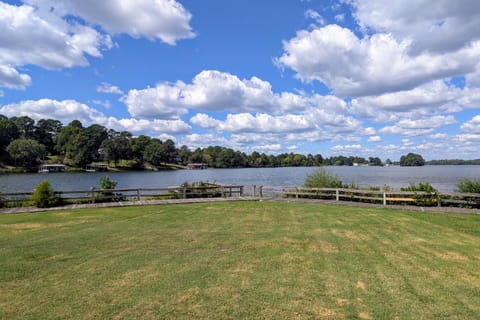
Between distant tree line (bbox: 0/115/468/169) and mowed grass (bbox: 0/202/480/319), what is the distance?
215 ft

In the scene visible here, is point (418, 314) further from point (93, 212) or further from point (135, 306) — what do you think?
point (93, 212)

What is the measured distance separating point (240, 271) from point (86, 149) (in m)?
99.5

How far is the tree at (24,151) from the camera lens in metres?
84.0

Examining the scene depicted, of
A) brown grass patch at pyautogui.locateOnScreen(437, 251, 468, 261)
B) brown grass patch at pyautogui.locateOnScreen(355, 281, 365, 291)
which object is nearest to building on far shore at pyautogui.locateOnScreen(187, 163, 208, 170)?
brown grass patch at pyautogui.locateOnScreen(437, 251, 468, 261)

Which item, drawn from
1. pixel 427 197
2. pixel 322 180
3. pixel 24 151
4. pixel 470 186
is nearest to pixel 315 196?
pixel 322 180

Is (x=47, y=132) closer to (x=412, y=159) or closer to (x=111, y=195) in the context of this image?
(x=111, y=195)

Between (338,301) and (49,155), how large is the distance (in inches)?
4841

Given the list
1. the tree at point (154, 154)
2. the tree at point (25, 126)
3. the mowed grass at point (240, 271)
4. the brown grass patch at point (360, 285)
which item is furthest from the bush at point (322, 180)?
the tree at point (25, 126)

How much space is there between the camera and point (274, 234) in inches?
334

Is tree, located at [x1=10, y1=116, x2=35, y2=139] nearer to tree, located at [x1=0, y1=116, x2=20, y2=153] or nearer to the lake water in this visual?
tree, located at [x1=0, y1=116, x2=20, y2=153]

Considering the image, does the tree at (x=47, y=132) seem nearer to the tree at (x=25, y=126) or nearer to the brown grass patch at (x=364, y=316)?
the tree at (x=25, y=126)

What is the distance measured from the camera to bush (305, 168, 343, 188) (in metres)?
19.5

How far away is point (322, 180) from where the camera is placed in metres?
19.8

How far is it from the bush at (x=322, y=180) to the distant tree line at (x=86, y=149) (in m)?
52.9
